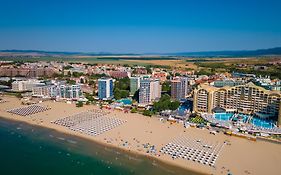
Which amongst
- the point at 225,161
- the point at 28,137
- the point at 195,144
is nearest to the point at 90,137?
the point at 28,137

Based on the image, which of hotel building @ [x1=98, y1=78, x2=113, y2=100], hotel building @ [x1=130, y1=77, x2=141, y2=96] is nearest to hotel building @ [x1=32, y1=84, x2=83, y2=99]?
hotel building @ [x1=98, y1=78, x2=113, y2=100]

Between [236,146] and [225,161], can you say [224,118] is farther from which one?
[225,161]

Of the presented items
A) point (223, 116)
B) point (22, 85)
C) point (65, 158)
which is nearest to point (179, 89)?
Result: point (223, 116)

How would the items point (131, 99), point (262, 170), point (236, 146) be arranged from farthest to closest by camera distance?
point (131, 99) < point (236, 146) < point (262, 170)

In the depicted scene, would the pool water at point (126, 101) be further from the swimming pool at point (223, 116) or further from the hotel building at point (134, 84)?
the swimming pool at point (223, 116)

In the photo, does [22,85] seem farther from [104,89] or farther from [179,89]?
[179,89]

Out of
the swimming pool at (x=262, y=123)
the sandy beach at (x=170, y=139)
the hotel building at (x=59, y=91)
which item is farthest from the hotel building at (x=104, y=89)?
the swimming pool at (x=262, y=123)
